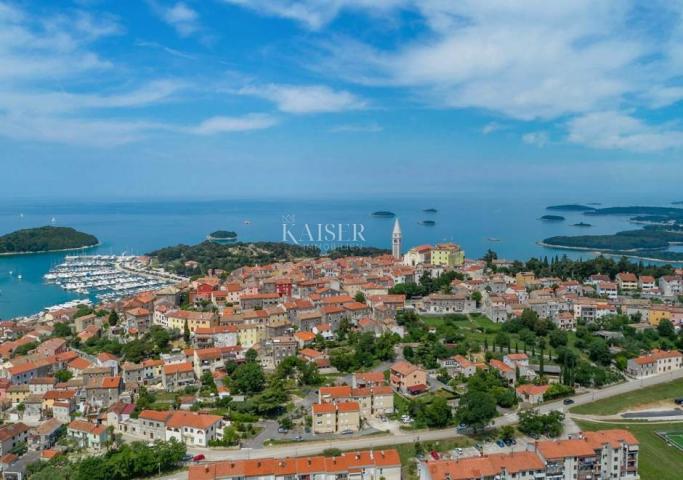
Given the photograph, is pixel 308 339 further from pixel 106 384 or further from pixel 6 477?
pixel 6 477

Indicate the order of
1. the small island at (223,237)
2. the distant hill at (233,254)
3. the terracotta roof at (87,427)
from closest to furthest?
the terracotta roof at (87,427)
the distant hill at (233,254)
the small island at (223,237)

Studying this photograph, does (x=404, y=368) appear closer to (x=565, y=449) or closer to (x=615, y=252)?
(x=565, y=449)

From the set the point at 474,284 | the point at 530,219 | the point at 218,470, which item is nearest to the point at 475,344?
the point at 474,284

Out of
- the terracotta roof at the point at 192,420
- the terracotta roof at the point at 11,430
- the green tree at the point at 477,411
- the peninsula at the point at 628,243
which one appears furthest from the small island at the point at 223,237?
the green tree at the point at 477,411

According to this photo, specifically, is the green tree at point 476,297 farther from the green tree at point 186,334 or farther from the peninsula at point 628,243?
the peninsula at point 628,243

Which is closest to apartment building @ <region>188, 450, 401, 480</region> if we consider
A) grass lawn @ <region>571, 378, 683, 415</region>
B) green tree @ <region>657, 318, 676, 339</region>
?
grass lawn @ <region>571, 378, 683, 415</region>

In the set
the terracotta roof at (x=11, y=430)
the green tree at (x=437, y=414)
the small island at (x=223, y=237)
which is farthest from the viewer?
the small island at (x=223, y=237)

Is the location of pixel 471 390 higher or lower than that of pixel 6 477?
higher
